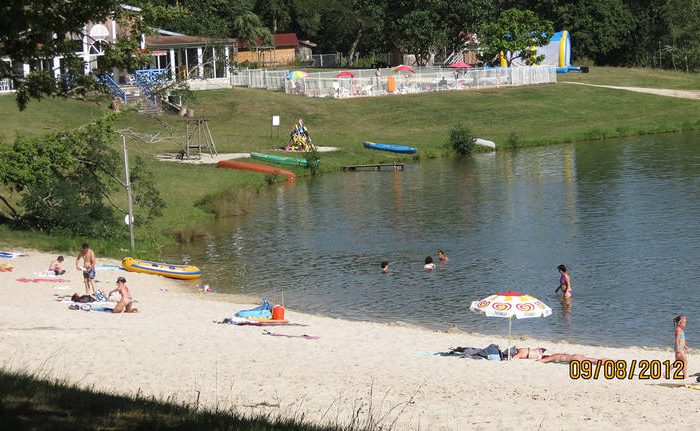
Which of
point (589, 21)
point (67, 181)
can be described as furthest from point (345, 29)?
point (67, 181)

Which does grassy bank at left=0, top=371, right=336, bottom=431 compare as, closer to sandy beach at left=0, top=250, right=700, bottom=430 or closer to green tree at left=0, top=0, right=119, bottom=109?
sandy beach at left=0, top=250, right=700, bottom=430

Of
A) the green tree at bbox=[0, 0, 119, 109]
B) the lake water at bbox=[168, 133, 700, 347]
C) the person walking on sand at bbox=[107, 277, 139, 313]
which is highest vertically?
the green tree at bbox=[0, 0, 119, 109]

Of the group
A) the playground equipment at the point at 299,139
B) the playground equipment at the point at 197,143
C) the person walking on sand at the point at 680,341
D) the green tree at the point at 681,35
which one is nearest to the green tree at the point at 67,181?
the playground equipment at the point at 197,143

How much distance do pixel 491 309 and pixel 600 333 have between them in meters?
2.91

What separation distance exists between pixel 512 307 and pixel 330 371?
7.62 metres

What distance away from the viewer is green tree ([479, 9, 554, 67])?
298 feet

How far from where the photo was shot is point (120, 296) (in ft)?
95.2

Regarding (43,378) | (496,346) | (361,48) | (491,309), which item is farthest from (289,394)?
(361,48)

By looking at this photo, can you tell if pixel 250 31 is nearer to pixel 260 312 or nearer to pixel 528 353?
pixel 260 312

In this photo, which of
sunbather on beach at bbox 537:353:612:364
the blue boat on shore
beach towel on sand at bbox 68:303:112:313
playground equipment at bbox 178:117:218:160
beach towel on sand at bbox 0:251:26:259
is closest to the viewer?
sunbather on beach at bbox 537:353:612:364

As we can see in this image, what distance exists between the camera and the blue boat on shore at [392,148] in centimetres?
6394

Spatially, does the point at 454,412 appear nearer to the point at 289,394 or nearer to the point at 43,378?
the point at 289,394

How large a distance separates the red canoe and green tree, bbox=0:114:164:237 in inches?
602
